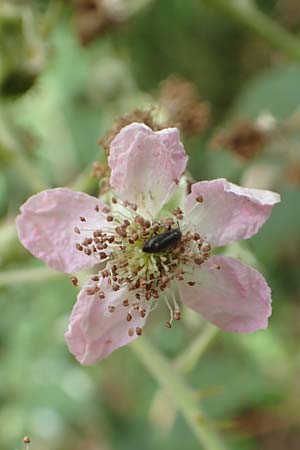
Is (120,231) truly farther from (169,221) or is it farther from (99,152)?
(99,152)

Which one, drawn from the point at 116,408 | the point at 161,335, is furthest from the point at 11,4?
the point at 116,408

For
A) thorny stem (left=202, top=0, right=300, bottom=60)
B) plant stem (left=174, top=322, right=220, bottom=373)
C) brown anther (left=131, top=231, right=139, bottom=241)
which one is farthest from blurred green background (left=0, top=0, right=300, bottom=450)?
brown anther (left=131, top=231, right=139, bottom=241)

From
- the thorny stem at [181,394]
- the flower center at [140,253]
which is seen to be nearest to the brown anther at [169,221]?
the flower center at [140,253]

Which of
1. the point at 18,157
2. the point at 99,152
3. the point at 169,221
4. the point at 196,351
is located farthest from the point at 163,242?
the point at 99,152

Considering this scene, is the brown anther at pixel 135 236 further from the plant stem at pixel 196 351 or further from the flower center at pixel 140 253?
the plant stem at pixel 196 351

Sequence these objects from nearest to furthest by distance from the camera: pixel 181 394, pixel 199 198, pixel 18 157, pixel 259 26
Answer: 1. pixel 199 198
2. pixel 181 394
3. pixel 18 157
4. pixel 259 26

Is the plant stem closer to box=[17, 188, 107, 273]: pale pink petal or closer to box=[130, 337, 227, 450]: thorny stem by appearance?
box=[130, 337, 227, 450]: thorny stem
